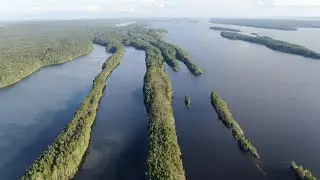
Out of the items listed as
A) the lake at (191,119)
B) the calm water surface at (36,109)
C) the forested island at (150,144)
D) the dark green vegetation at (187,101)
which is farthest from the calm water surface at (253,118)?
the calm water surface at (36,109)

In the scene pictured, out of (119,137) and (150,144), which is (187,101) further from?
(150,144)

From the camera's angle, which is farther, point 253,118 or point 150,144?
point 253,118

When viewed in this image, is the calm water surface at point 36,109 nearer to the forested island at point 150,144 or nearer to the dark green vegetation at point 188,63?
the forested island at point 150,144

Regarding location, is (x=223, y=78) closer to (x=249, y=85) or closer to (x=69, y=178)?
(x=249, y=85)

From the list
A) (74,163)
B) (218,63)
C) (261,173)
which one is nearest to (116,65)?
(218,63)

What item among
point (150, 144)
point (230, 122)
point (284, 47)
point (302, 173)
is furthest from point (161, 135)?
point (284, 47)

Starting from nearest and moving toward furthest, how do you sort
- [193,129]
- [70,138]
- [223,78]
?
1. [70,138]
2. [193,129]
3. [223,78]
